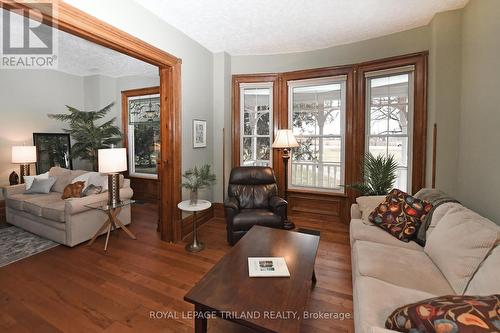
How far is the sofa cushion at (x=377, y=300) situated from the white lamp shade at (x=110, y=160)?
116 inches

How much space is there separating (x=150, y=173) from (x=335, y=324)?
471cm

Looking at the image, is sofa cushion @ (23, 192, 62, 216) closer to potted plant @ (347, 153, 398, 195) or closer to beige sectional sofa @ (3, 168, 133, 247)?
beige sectional sofa @ (3, 168, 133, 247)

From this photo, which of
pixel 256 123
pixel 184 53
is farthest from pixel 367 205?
pixel 184 53

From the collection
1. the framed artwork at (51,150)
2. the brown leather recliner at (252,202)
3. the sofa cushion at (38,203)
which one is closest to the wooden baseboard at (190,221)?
the brown leather recliner at (252,202)

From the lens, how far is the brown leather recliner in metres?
3.00

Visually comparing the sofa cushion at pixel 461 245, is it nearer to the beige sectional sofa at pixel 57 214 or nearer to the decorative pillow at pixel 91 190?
the beige sectional sofa at pixel 57 214

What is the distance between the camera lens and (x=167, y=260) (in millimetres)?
2740

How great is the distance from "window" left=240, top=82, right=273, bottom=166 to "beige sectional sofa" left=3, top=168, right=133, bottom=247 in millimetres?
2114

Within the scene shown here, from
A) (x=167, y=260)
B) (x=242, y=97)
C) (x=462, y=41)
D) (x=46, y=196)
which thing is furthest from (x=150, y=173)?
(x=462, y=41)

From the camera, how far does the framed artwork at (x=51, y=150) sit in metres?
4.70

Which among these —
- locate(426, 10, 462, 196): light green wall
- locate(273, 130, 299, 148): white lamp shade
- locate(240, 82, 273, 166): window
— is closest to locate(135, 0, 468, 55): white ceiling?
locate(426, 10, 462, 196): light green wall

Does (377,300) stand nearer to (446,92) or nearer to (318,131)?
(446,92)

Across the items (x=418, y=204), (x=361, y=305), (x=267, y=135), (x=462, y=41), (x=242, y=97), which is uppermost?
(x=462, y=41)

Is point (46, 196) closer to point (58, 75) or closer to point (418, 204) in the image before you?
point (58, 75)
